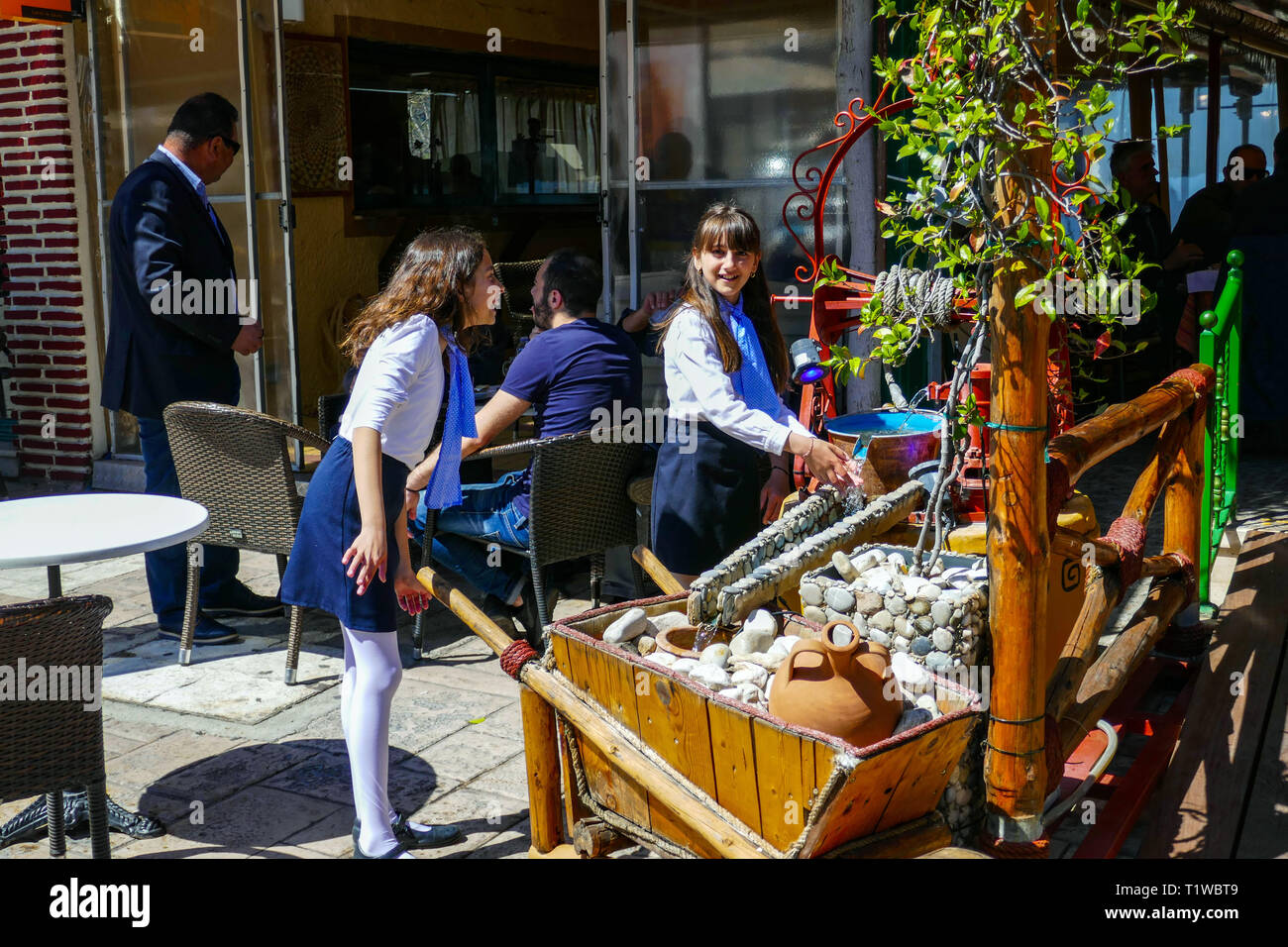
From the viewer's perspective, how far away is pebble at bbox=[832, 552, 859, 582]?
2947 millimetres

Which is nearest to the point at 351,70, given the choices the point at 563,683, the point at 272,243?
the point at 272,243

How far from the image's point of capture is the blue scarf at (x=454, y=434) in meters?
3.42

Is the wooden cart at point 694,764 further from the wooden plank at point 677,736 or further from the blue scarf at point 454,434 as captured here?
the blue scarf at point 454,434

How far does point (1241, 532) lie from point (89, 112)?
256 inches

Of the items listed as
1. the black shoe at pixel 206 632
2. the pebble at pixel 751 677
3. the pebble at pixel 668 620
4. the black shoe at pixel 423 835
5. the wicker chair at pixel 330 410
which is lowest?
the black shoe at pixel 423 835

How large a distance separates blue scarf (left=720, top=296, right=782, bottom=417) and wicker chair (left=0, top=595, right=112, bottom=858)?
1.84 meters

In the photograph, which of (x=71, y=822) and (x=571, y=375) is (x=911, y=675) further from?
(x=71, y=822)

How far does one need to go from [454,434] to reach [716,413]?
0.74 m

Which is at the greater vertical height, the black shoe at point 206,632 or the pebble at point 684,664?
the pebble at point 684,664

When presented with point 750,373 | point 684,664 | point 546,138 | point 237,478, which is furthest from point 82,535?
point 546,138

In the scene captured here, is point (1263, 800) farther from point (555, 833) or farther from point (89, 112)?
point (89, 112)

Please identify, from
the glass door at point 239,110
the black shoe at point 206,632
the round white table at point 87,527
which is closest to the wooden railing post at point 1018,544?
the round white table at point 87,527

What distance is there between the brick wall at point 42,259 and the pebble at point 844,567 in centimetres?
606

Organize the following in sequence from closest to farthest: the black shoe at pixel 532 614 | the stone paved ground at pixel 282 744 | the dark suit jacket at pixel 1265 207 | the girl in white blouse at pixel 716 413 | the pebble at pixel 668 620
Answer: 1. the pebble at pixel 668 620
2. the stone paved ground at pixel 282 744
3. the girl in white blouse at pixel 716 413
4. the black shoe at pixel 532 614
5. the dark suit jacket at pixel 1265 207
